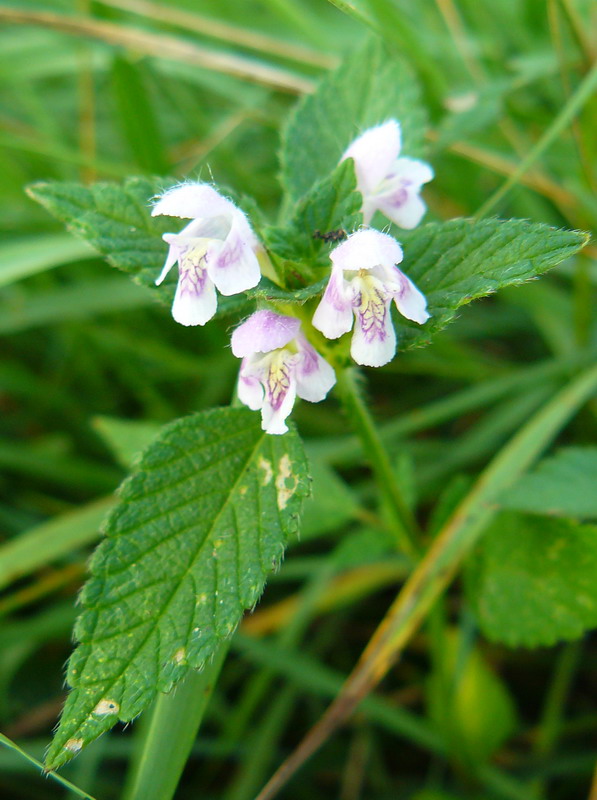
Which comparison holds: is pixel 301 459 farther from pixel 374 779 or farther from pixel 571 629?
pixel 374 779

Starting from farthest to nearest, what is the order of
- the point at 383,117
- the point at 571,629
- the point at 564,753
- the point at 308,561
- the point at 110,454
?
the point at 110,454, the point at 308,561, the point at 564,753, the point at 383,117, the point at 571,629

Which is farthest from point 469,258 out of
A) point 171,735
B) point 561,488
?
point 171,735

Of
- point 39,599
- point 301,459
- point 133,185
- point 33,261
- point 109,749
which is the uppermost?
point 133,185

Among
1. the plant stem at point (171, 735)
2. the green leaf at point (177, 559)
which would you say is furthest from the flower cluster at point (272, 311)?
the plant stem at point (171, 735)

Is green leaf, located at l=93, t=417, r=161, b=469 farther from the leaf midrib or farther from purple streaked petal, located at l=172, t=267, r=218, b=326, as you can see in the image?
purple streaked petal, located at l=172, t=267, r=218, b=326

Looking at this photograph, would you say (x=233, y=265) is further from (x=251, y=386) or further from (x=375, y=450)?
(x=375, y=450)

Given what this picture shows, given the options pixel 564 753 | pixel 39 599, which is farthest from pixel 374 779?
pixel 39 599

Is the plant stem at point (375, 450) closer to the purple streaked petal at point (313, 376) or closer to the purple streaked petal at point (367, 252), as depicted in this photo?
the purple streaked petal at point (313, 376)
